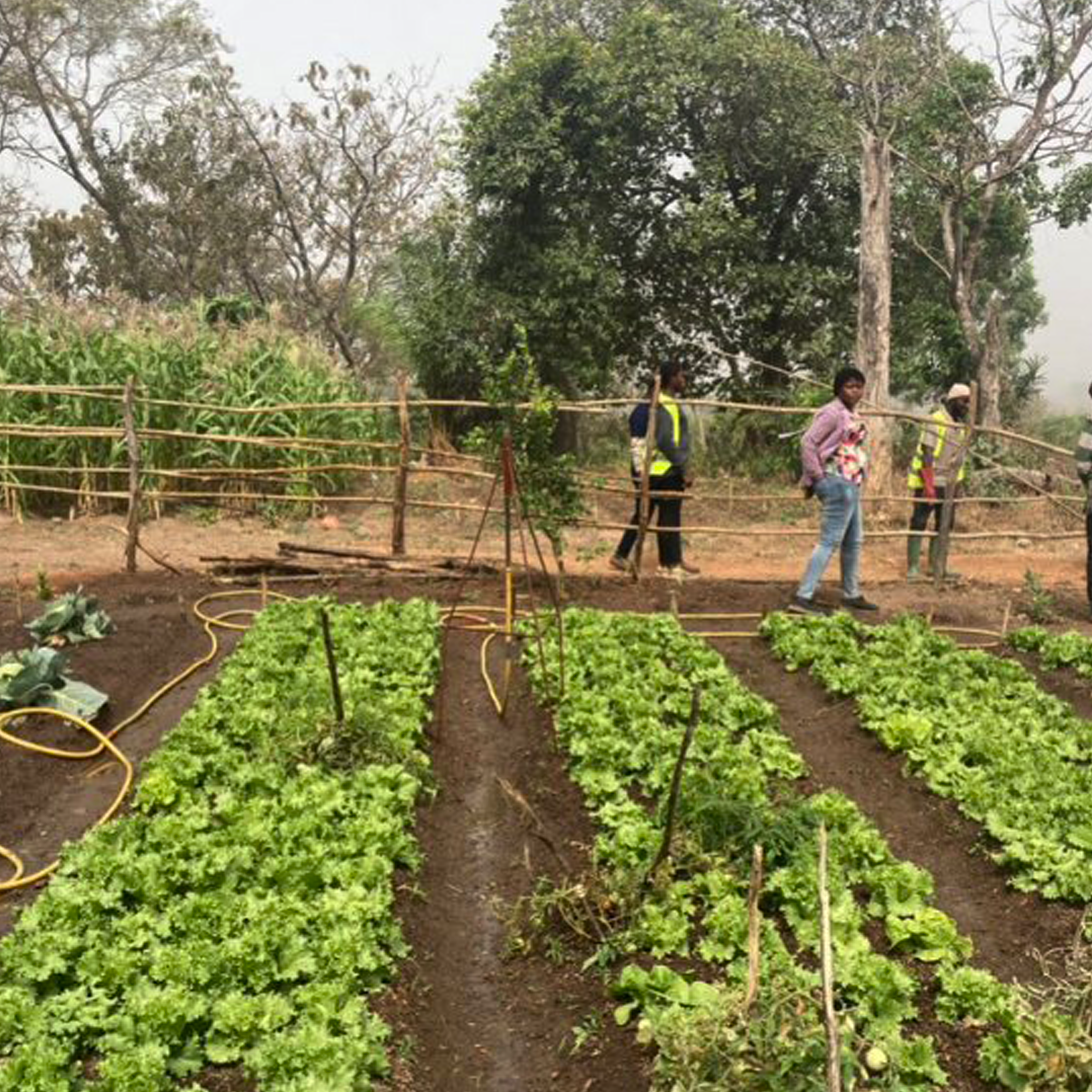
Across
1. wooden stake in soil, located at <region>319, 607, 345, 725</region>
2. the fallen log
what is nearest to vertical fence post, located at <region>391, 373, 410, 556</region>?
the fallen log

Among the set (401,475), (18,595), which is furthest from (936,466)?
(18,595)

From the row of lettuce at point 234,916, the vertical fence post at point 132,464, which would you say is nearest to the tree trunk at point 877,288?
the vertical fence post at point 132,464

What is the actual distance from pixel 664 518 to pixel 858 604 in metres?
1.97

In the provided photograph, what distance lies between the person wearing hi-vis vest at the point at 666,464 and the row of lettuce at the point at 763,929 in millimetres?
3479

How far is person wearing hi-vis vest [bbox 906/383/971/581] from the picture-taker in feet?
32.2

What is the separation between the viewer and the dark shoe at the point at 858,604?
29.5 feet

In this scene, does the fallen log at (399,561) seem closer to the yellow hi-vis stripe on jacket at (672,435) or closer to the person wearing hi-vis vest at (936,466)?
the yellow hi-vis stripe on jacket at (672,435)

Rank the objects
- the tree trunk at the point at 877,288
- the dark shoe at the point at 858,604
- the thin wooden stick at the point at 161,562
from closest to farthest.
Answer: the dark shoe at the point at 858,604 → the thin wooden stick at the point at 161,562 → the tree trunk at the point at 877,288

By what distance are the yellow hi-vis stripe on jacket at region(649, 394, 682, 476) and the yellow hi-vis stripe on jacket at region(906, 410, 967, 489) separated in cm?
236

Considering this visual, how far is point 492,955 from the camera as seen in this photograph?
14.3ft

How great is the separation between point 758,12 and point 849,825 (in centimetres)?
1595

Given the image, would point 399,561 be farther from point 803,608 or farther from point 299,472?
point 803,608

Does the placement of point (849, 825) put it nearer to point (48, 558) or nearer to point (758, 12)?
point (48, 558)

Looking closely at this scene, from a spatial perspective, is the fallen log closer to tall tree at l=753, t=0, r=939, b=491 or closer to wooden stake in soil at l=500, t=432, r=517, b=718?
wooden stake in soil at l=500, t=432, r=517, b=718
